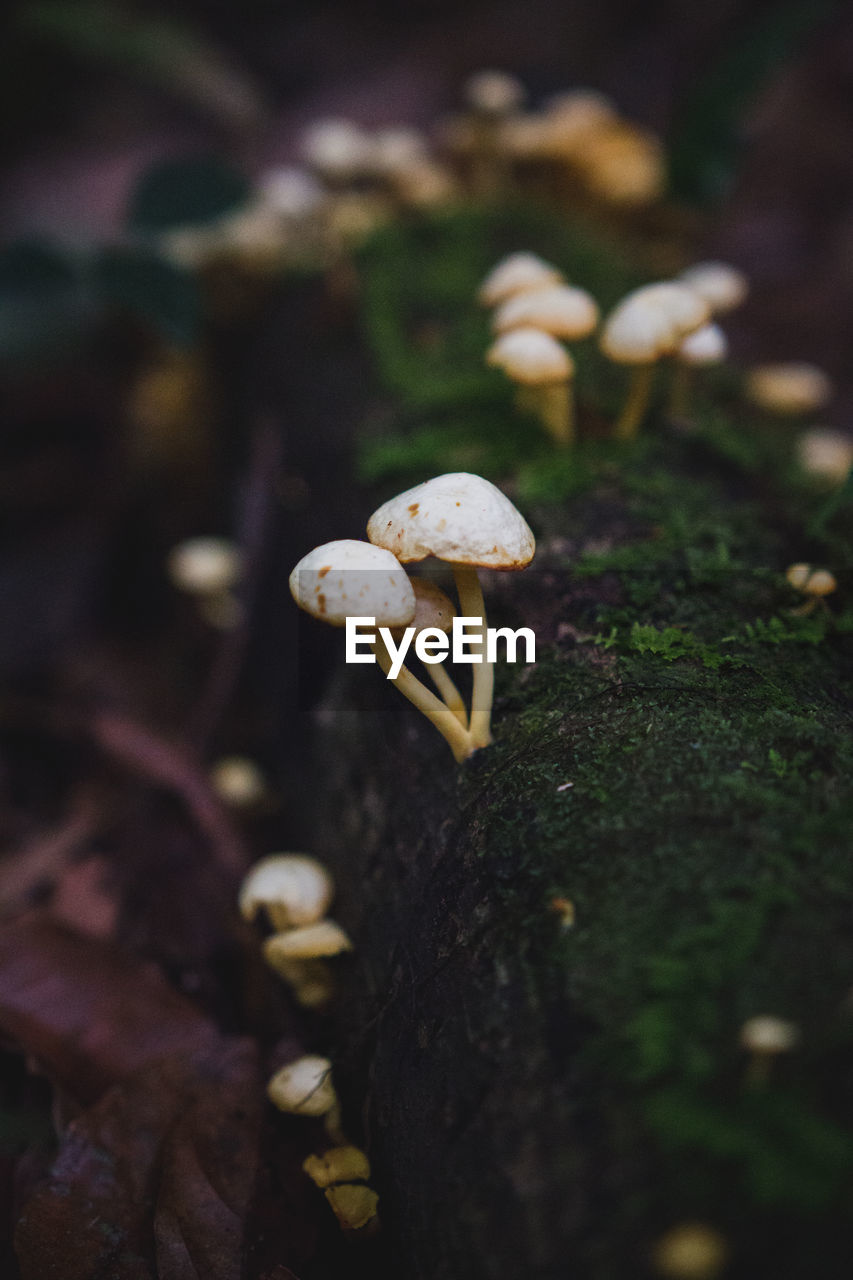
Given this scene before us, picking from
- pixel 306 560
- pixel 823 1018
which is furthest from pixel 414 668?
pixel 823 1018

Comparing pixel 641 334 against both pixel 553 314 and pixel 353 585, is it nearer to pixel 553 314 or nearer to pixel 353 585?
pixel 553 314

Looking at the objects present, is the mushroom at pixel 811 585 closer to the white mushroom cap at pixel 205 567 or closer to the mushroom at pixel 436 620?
the mushroom at pixel 436 620

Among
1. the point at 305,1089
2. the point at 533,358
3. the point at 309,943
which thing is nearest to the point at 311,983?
the point at 309,943

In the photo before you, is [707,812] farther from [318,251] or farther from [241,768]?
[318,251]

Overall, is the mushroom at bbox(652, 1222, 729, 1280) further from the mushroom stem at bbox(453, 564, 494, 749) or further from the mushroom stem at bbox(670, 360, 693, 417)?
the mushroom stem at bbox(670, 360, 693, 417)

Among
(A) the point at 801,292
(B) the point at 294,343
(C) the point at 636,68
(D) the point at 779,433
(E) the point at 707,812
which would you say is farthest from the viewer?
(C) the point at 636,68

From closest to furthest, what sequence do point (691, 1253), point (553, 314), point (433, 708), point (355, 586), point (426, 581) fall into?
1. point (691, 1253)
2. point (355, 586)
3. point (433, 708)
4. point (426, 581)
5. point (553, 314)

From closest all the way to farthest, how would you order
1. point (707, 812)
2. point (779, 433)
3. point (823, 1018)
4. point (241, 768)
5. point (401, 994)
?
point (823, 1018)
point (707, 812)
point (401, 994)
point (241, 768)
point (779, 433)
